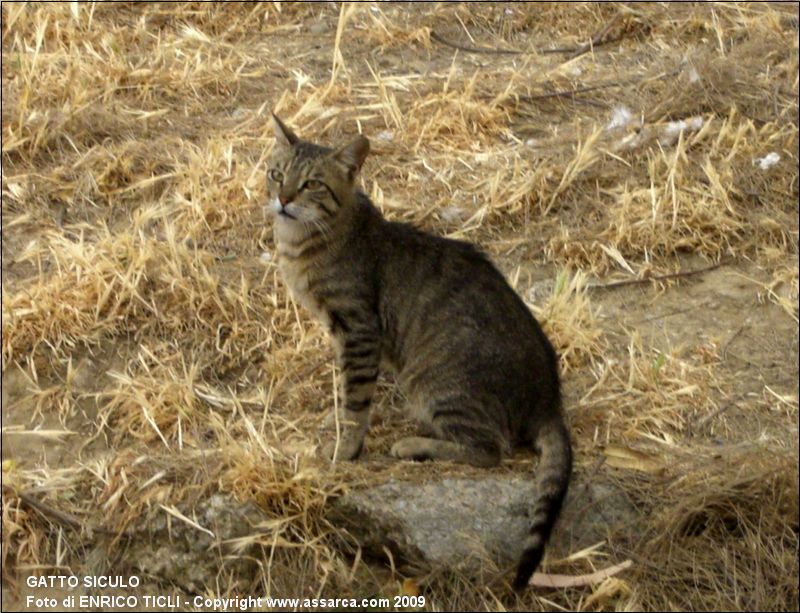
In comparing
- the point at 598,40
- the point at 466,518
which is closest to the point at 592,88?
the point at 598,40

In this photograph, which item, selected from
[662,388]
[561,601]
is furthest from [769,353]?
[561,601]

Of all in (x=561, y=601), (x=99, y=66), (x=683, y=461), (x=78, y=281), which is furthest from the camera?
(x=99, y=66)

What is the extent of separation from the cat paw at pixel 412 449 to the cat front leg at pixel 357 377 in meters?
0.15

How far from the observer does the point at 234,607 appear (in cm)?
471

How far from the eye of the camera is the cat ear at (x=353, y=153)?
17.2ft

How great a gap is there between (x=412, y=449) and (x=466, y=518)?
444 millimetres

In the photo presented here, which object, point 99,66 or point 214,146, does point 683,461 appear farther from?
point 99,66

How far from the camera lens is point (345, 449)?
5066mm

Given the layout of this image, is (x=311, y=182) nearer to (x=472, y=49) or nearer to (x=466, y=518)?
(x=466, y=518)

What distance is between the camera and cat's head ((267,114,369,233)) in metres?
5.19

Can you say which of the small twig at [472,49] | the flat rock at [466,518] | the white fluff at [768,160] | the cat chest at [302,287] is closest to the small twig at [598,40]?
the small twig at [472,49]

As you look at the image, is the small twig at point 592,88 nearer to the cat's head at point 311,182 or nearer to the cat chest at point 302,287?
the cat's head at point 311,182

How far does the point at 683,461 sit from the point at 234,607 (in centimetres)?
175

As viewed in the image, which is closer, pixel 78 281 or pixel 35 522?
pixel 35 522
